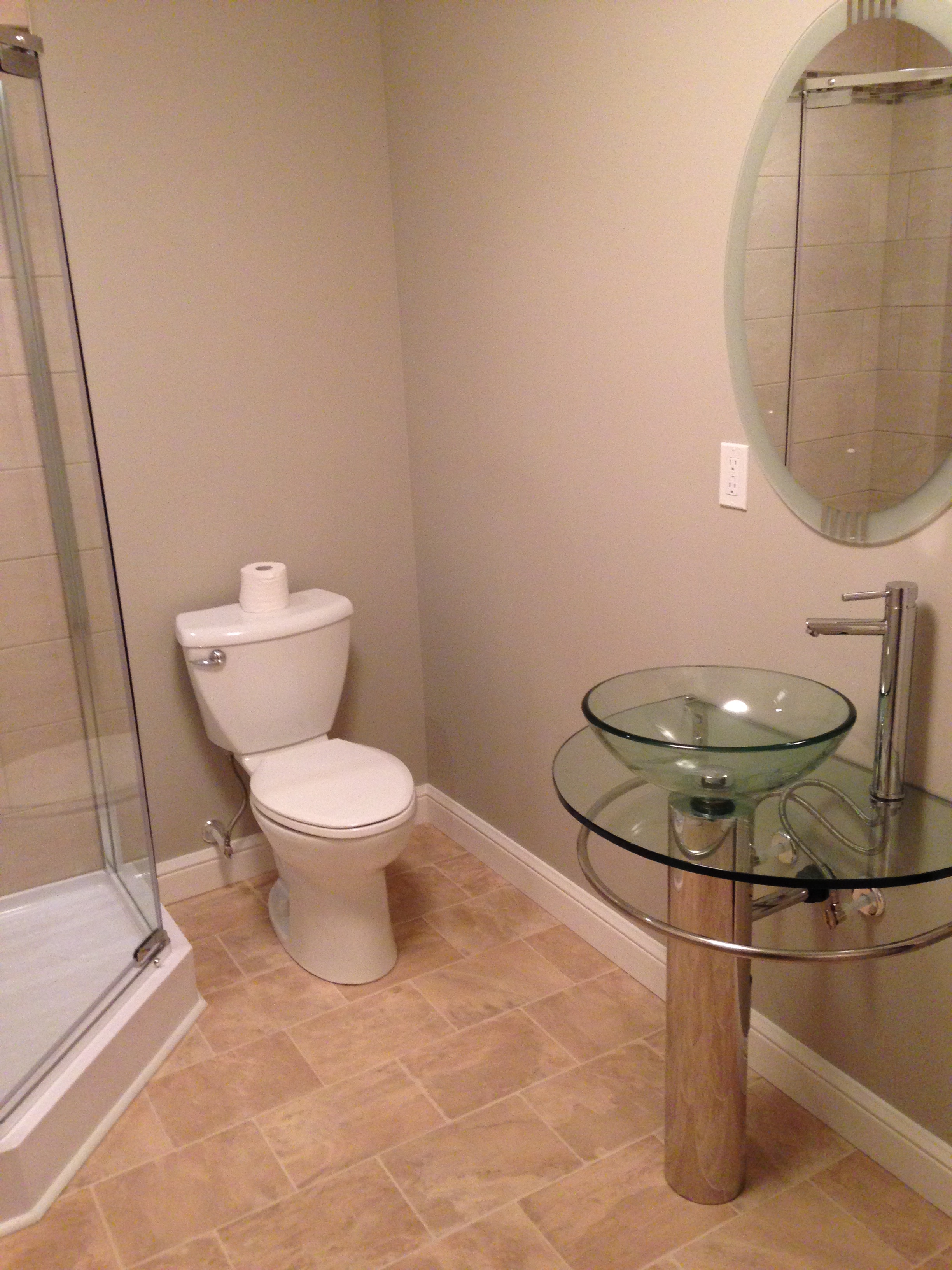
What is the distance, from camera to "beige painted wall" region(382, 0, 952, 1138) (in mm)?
1843

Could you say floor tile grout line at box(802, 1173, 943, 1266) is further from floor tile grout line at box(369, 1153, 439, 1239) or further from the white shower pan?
the white shower pan

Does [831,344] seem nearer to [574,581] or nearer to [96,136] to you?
[574,581]

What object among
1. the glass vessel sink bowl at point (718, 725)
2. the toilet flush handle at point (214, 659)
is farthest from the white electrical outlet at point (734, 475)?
the toilet flush handle at point (214, 659)

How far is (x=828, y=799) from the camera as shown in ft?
5.64

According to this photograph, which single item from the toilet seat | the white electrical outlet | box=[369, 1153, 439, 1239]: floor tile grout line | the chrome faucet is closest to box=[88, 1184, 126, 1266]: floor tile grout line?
box=[369, 1153, 439, 1239]: floor tile grout line

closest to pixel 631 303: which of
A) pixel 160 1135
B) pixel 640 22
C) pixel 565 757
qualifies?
pixel 640 22

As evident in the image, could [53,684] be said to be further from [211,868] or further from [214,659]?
[211,868]

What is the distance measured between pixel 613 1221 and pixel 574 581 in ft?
4.12

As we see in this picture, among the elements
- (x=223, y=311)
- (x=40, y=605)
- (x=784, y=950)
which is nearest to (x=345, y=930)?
(x=40, y=605)

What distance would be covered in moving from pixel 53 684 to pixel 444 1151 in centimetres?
118

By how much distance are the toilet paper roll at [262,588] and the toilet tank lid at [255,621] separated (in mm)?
14

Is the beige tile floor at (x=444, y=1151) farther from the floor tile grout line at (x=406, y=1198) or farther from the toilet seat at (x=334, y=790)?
the toilet seat at (x=334, y=790)

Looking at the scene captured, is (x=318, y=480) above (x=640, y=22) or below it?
below

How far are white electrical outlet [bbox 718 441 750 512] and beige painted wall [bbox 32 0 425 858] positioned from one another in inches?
47.9
